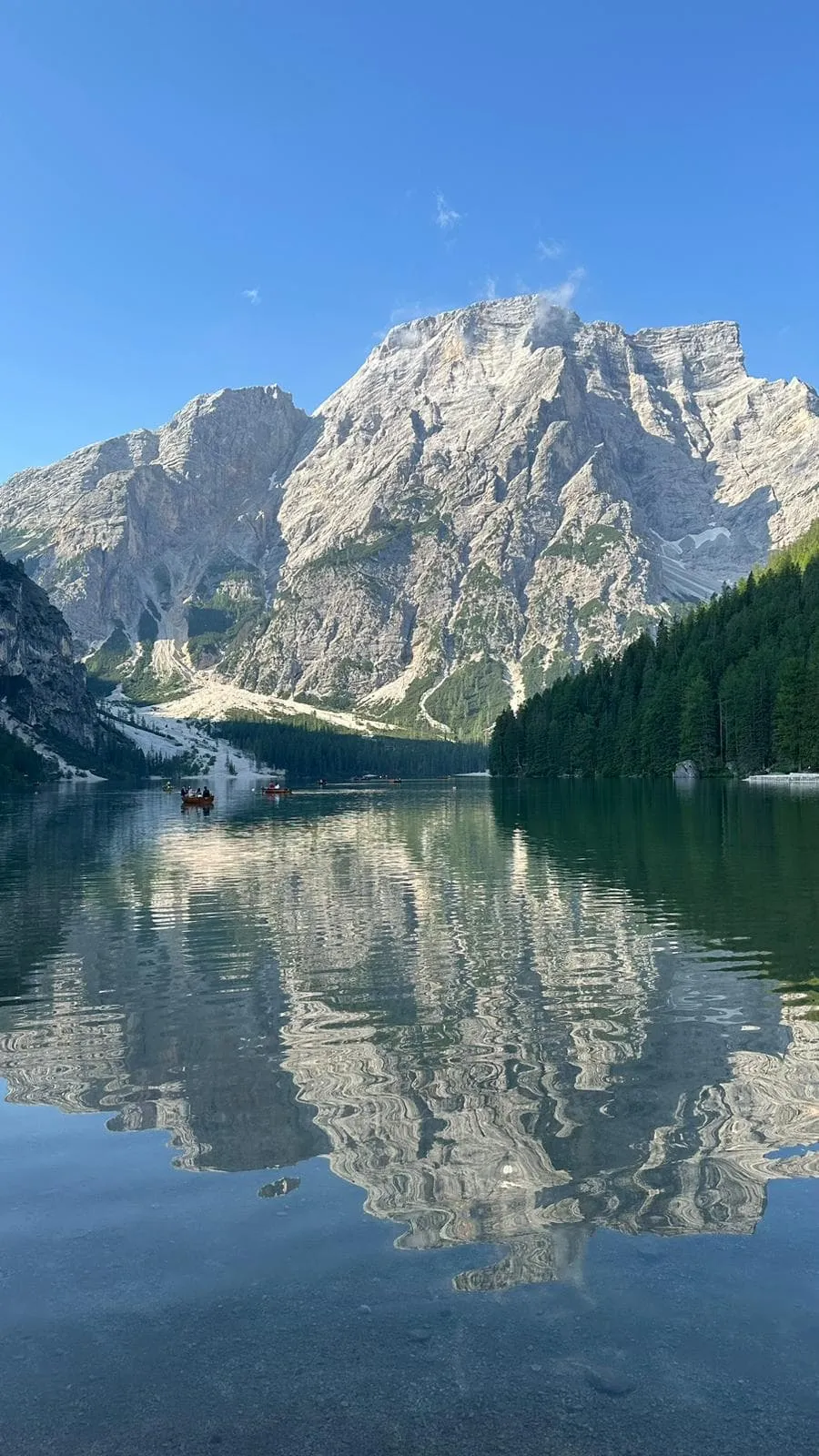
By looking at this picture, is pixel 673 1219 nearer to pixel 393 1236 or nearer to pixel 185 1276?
pixel 393 1236

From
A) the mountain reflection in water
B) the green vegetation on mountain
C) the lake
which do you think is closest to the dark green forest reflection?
the mountain reflection in water

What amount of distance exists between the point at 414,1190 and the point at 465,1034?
818cm

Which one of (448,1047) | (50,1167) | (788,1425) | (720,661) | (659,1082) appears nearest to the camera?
(788,1425)

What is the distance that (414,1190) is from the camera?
13.2 meters

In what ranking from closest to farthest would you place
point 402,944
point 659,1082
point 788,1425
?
1. point 788,1425
2. point 659,1082
3. point 402,944

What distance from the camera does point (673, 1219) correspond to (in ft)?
39.8

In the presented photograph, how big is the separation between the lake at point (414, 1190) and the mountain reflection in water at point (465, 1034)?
3.9 inches

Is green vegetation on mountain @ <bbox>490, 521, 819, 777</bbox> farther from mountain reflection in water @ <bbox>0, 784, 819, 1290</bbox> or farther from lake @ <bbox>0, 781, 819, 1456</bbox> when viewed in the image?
lake @ <bbox>0, 781, 819, 1456</bbox>

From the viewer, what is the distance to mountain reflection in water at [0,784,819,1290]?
43.9ft

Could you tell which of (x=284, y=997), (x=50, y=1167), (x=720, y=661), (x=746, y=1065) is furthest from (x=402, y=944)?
(x=720, y=661)

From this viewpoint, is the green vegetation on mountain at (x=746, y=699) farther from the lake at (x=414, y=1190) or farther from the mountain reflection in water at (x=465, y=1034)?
the lake at (x=414, y=1190)

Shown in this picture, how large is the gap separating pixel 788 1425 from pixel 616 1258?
310 centimetres

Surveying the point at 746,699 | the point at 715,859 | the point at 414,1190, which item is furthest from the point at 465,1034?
the point at 746,699

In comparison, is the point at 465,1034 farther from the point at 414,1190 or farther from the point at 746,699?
the point at 746,699
